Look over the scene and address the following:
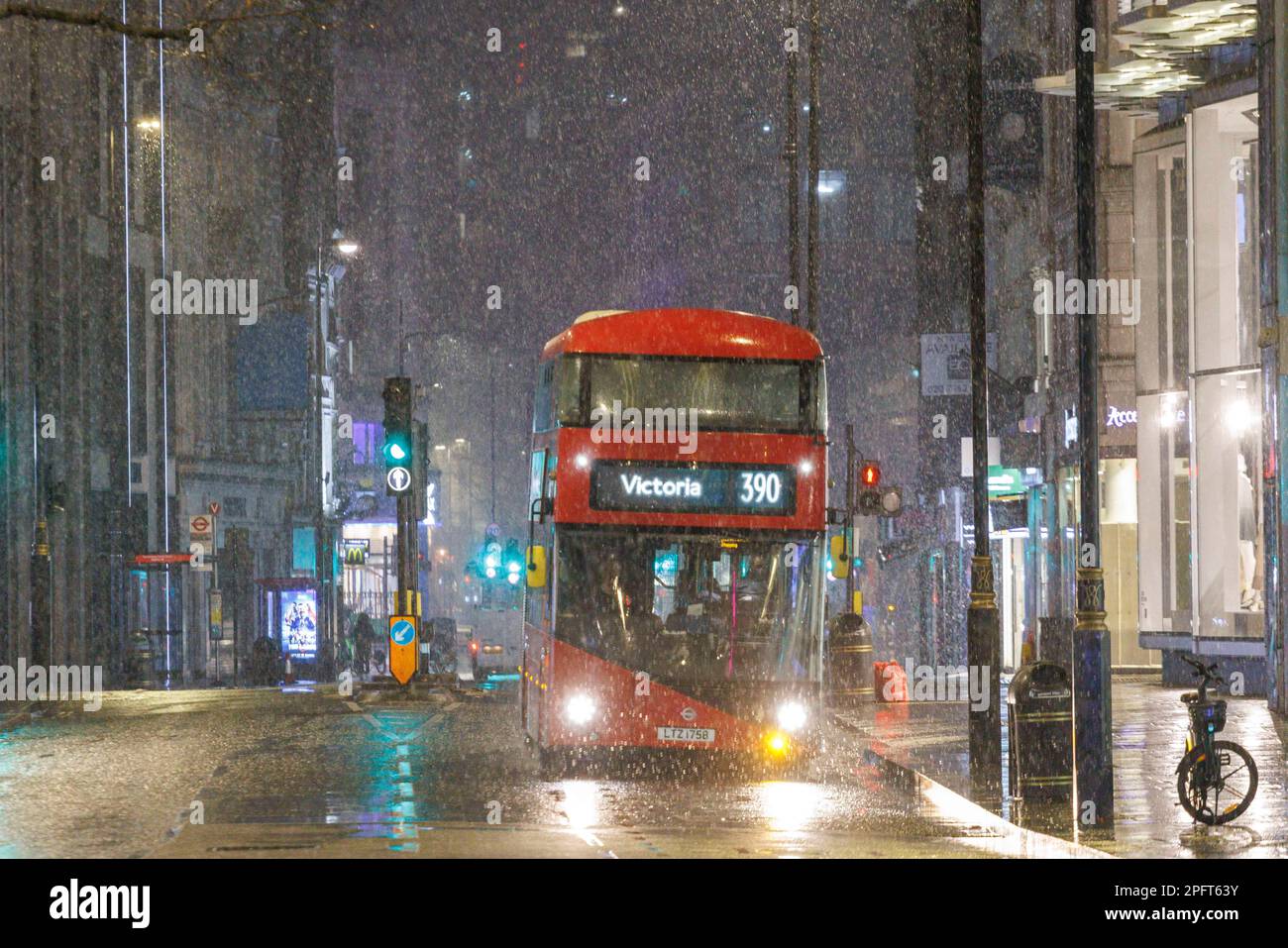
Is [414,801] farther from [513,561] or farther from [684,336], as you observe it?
[513,561]

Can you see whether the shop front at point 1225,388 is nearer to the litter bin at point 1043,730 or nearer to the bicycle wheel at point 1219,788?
the litter bin at point 1043,730

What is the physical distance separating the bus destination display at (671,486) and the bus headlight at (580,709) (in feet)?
6.05

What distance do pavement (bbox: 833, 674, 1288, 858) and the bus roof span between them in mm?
4280

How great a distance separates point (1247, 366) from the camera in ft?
88.9

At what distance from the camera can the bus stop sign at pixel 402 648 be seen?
28.2 m

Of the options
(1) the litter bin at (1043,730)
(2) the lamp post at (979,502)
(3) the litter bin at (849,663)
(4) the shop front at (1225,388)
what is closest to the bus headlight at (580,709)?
(2) the lamp post at (979,502)

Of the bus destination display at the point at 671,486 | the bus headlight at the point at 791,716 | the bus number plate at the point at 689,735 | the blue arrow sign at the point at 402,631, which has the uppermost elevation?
the bus destination display at the point at 671,486

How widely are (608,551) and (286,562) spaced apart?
46.5 meters

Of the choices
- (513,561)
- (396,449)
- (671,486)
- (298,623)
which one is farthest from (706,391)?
(298,623)

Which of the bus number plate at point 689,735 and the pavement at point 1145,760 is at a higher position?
the bus number plate at point 689,735

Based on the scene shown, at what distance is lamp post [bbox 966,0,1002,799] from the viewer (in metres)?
16.2

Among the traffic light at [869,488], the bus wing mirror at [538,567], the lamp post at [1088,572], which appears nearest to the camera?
the lamp post at [1088,572]

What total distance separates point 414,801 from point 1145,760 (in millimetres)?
7474
